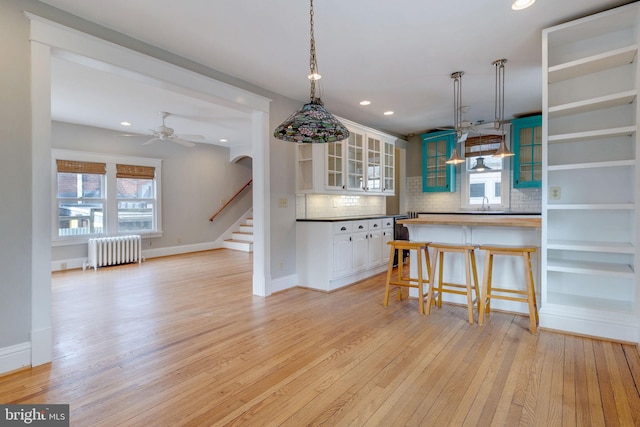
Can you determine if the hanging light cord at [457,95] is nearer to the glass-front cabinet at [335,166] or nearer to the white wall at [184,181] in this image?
the glass-front cabinet at [335,166]

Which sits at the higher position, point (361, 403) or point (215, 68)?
point (215, 68)

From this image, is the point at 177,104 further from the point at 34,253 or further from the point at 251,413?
the point at 251,413

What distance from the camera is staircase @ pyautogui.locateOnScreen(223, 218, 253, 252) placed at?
7.95 m

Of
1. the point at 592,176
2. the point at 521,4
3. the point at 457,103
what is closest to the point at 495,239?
the point at 592,176

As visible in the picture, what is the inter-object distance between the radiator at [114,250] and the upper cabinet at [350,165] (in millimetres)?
3911

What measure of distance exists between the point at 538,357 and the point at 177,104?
16.6 feet

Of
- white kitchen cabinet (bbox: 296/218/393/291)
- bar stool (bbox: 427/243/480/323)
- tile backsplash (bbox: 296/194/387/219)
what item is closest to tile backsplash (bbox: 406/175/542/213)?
tile backsplash (bbox: 296/194/387/219)

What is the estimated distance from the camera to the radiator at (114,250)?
5.87m

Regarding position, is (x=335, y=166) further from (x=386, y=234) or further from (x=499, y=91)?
(x=499, y=91)

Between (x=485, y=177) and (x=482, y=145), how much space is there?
0.62 meters

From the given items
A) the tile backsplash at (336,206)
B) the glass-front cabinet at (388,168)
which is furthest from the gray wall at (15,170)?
the glass-front cabinet at (388,168)

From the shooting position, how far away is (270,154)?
4219 millimetres

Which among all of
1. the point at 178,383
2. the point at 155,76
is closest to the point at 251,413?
the point at 178,383

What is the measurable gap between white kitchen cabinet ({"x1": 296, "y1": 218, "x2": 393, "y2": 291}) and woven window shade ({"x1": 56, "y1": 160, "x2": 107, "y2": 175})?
425 cm
